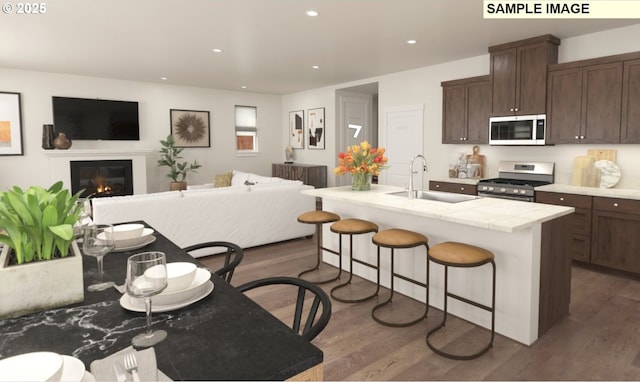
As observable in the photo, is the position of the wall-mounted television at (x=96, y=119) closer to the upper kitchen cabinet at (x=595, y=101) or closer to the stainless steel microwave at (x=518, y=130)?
the stainless steel microwave at (x=518, y=130)

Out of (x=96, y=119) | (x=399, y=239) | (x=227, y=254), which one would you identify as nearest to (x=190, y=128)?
(x=96, y=119)

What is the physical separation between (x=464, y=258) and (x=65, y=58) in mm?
6310

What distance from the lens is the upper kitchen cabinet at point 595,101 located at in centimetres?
406

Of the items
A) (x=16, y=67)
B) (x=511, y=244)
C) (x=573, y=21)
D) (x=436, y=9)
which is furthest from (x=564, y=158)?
(x=16, y=67)

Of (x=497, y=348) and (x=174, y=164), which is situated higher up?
(x=174, y=164)

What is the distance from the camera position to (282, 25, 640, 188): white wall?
4.36 m

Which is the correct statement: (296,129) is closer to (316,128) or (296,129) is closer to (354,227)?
(316,128)

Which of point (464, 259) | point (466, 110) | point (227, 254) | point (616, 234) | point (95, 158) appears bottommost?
point (616, 234)

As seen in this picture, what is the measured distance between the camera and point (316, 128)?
882 centimetres

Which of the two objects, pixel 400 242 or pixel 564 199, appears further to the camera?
pixel 564 199

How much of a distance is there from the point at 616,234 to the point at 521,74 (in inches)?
84.6

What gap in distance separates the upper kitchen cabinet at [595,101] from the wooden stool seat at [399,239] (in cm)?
276

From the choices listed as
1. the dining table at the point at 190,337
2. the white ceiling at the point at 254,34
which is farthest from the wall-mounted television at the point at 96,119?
the dining table at the point at 190,337

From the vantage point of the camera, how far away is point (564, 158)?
15.9 feet
